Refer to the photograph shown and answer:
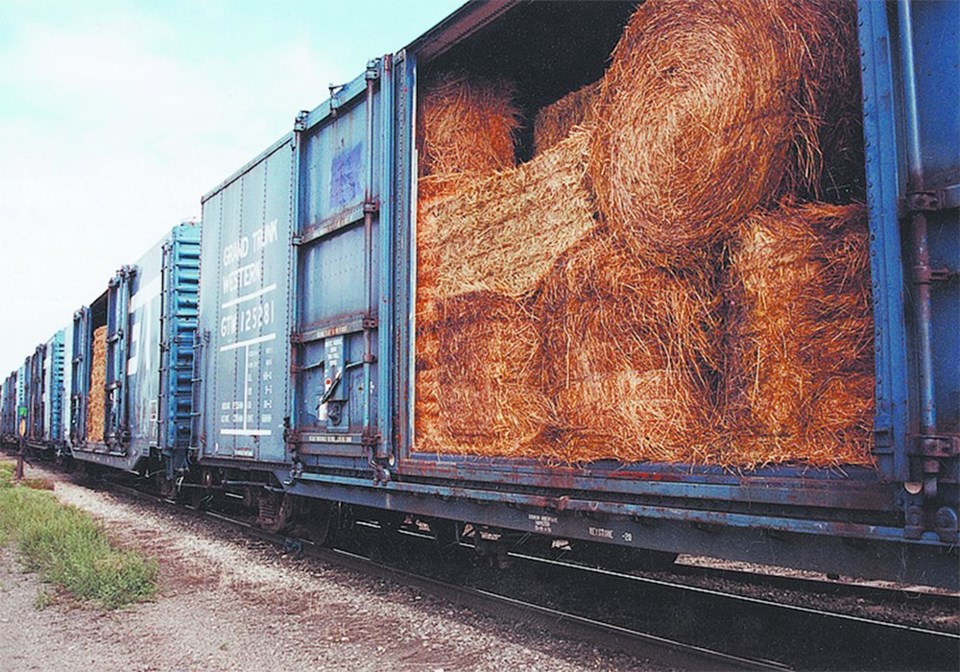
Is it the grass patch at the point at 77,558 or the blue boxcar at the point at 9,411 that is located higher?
the blue boxcar at the point at 9,411

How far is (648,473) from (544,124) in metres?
3.15

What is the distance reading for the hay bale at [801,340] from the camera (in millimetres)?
3398

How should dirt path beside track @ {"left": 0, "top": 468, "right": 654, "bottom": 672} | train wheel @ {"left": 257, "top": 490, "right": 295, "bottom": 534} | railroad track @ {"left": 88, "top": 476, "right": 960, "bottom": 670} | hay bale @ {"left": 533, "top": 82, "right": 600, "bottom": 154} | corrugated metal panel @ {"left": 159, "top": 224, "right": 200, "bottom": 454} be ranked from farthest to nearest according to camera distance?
corrugated metal panel @ {"left": 159, "top": 224, "right": 200, "bottom": 454} → train wheel @ {"left": 257, "top": 490, "right": 295, "bottom": 534} → hay bale @ {"left": 533, "top": 82, "right": 600, "bottom": 154} → dirt path beside track @ {"left": 0, "top": 468, "right": 654, "bottom": 672} → railroad track @ {"left": 88, "top": 476, "right": 960, "bottom": 670}

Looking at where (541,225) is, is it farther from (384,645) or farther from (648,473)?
(384,645)

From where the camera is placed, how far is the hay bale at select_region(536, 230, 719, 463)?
4121 millimetres

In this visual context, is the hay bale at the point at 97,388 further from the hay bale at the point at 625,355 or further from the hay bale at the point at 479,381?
the hay bale at the point at 625,355

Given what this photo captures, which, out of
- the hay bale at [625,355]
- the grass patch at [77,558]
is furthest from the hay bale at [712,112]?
the grass patch at [77,558]

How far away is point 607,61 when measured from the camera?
6848 mm

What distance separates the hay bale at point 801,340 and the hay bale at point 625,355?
0.23 m

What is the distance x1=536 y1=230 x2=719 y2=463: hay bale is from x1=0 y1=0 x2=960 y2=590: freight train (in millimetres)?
100

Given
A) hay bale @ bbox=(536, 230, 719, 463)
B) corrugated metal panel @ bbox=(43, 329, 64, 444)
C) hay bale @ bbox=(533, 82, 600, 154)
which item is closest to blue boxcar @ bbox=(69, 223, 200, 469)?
corrugated metal panel @ bbox=(43, 329, 64, 444)

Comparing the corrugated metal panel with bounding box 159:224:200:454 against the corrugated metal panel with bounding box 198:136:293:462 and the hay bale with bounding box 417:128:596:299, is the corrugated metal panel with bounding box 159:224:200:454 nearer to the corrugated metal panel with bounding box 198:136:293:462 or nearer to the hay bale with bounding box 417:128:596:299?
the corrugated metal panel with bounding box 198:136:293:462

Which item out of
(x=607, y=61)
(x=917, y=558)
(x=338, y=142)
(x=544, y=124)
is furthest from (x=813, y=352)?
(x=338, y=142)

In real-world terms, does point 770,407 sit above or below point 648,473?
above
